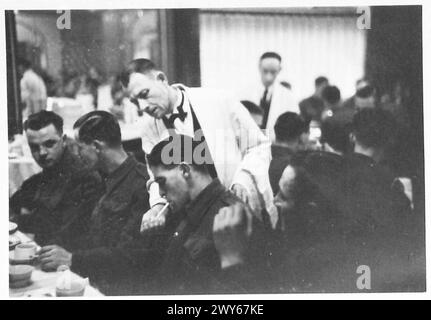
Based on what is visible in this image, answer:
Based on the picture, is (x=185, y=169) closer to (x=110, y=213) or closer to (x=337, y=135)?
(x=110, y=213)

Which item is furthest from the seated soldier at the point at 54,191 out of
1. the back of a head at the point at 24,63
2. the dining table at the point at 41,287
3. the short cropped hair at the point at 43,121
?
the back of a head at the point at 24,63

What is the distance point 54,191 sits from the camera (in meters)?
2.78

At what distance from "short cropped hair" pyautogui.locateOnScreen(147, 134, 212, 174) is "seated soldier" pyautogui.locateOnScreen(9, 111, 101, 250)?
12.1 inches

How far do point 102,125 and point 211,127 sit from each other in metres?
0.52

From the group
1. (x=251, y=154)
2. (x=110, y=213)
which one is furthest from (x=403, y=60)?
(x=110, y=213)

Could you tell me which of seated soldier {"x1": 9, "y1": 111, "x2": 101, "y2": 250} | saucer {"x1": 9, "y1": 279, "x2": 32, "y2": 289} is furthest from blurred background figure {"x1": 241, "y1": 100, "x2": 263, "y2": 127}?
saucer {"x1": 9, "y1": 279, "x2": 32, "y2": 289}

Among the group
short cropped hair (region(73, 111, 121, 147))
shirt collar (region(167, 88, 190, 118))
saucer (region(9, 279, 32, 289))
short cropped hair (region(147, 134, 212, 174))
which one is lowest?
saucer (region(9, 279, 32, 289))

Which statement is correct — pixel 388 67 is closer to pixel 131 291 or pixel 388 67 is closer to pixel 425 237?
pixel 425 237

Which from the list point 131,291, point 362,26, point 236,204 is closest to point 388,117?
point 362,26

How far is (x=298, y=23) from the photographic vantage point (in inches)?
109

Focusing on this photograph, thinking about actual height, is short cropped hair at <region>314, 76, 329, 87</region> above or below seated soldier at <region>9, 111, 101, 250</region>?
above

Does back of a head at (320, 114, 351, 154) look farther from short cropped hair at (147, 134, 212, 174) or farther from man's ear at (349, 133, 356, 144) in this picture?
short cropped hair at (147, 134, 212, 174)

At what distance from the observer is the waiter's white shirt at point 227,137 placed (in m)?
2.75

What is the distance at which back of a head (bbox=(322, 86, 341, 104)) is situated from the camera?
2766 mm
